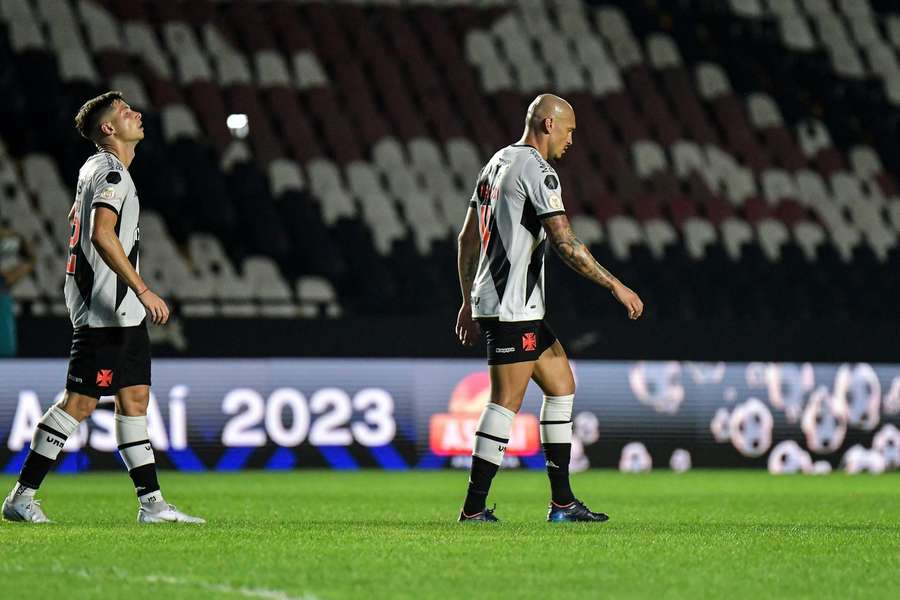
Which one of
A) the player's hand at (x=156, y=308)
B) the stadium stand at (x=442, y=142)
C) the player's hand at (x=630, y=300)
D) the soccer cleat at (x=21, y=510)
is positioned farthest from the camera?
the stadium stand at (x=442, y=142)

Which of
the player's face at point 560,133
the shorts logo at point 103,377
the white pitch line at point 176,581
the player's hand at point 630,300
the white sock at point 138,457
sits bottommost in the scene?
the white pitch line at point 176,581

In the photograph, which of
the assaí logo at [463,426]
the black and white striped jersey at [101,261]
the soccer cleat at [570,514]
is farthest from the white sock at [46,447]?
the assaí logo at [463,426]

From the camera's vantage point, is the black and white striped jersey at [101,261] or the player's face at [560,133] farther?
the player's face at [560,133]

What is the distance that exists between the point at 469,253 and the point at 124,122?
1.58 metres

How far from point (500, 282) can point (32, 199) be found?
27.7 ft

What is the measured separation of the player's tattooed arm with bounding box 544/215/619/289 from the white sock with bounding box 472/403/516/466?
67 cm

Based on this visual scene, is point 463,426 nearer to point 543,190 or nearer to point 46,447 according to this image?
point 543,190

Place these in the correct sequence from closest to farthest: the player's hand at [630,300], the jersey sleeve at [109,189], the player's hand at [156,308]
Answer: the player's hand at [156,308] → the player's hand at [630,300] → the jersey sleeve at [109,189]

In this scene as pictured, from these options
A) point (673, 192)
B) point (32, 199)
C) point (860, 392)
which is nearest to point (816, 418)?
point (860, 392)

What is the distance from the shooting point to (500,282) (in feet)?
22.2

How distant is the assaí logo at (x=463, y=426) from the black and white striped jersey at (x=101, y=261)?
21.0ft

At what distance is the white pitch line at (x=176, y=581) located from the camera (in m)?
4.39

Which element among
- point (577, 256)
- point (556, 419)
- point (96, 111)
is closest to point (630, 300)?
point (577, 256)

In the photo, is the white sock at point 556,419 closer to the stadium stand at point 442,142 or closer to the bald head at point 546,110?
the bald head at point 546,110
